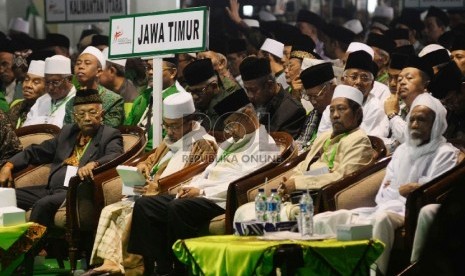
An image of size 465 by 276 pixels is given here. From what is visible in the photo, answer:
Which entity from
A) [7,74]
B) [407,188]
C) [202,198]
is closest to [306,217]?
[407,188]

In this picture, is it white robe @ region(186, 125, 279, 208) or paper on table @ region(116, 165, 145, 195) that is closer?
white robe @ region(186, 125, 279, 208)

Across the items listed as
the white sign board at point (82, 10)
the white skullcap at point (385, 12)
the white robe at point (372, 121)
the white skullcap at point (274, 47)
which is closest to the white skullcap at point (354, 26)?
the white skullcap at point (385, 12)

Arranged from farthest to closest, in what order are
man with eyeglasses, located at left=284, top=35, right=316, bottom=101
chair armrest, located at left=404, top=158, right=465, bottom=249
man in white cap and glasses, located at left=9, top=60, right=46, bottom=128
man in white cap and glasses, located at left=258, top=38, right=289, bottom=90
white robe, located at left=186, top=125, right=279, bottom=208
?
man in white cap and glasses, located at left=9, top=60, right=46, bottom=128
man in white cap and glasses, located at left=258, top=38, right=289, bottom=90
man with eyeglasses, located at left=284, top=35, right=316, bottom=101
white robe, located at left=186, top=125, right=279, bottom=208
chair armrest, located at left=404, top=158, right=465, bottom=249

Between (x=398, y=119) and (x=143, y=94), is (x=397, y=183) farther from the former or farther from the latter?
(x=143, y=94)

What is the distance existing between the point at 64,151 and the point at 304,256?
3.56 metres

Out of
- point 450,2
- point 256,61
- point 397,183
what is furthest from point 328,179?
point 450,2

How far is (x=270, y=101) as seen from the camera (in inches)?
285

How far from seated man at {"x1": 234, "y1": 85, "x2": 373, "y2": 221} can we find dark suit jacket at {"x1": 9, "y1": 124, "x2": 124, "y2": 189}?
1681 mm

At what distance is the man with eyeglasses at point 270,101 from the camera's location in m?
7.11

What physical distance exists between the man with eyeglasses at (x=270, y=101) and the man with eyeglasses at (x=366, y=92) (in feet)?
1.07

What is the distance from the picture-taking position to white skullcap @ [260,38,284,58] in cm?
914

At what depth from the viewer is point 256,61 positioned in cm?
741

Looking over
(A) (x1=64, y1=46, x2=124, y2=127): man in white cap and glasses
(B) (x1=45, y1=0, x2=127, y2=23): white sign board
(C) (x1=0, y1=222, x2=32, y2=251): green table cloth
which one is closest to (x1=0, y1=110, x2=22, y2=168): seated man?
(A) (x1=64, y1=46, x2=124, y2=127): man in white cap and glasses

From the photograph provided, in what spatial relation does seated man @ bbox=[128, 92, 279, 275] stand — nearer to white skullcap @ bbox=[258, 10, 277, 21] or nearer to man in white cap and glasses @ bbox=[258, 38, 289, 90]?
man in white cap and glasses @ bbox=[258, 38, 289, 90]
